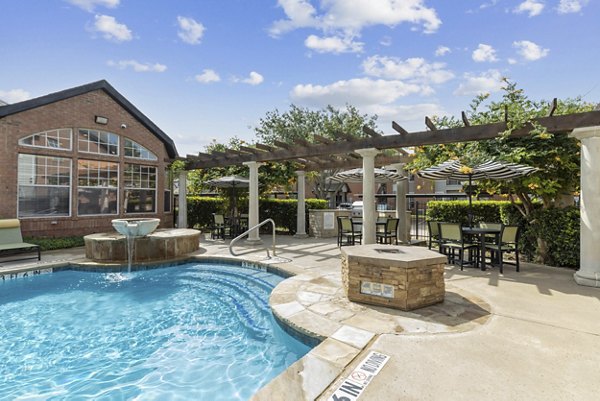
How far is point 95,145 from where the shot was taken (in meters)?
11.5

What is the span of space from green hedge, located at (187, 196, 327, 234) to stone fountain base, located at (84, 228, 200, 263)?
5927 mm

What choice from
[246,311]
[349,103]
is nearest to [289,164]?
[246,311]

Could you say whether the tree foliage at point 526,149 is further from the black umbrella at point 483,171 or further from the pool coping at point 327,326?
the pool coping at point 327,326

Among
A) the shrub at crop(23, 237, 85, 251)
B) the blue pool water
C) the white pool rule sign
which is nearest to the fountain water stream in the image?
the blue pool water

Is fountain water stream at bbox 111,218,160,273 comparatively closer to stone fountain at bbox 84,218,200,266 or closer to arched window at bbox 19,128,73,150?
stone fountain at bbox 84,218,200,266

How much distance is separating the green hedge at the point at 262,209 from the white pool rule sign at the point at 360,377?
37.3ft

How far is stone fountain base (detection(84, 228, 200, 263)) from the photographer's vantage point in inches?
317

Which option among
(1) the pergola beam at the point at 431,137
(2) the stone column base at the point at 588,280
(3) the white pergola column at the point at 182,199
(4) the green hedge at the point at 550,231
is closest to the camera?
(2) the stone column base at the point at 588,280

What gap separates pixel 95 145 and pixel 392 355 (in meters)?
12.8

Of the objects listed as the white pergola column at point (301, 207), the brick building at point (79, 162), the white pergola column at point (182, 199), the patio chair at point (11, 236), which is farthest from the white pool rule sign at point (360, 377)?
the white pergola column at point (182, 199)

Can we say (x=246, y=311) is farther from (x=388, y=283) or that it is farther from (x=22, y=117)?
(x=22, y=117)

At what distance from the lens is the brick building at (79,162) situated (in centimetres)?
962

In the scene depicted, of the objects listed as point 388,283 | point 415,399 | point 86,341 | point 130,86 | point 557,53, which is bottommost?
point 86,341

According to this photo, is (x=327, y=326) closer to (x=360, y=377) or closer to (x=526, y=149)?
(x=360, y=377)
